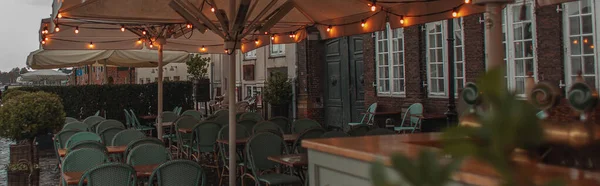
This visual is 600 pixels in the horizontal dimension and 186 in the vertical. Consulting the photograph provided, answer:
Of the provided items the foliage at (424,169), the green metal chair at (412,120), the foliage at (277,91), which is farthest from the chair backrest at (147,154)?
the foliage at (277,91)

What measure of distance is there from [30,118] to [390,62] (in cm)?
830

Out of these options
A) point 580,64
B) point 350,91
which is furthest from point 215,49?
point 580,64

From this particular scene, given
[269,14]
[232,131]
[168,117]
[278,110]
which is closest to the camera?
[232,131]

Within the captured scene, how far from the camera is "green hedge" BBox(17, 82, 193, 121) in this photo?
16.9 meters

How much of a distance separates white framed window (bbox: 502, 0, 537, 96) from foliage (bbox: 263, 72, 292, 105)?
341 inches

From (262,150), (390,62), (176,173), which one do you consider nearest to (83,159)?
(176,173)

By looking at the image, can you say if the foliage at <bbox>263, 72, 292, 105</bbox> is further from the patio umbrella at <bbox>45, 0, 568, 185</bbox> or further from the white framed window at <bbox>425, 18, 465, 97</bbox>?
the patio umbrella at <bbox>45, 0, 568, 185</bbox>

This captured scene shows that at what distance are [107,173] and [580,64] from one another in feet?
24.7

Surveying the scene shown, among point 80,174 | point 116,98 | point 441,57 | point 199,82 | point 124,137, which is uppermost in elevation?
point 441,57

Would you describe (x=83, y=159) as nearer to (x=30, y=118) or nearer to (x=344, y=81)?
(x=30, y=118)

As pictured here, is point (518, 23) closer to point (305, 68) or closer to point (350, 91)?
point (350, 91)

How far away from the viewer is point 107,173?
5.57 metres

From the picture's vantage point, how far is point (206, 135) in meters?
10.2

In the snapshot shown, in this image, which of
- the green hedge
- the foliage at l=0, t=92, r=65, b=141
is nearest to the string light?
the foliage at l=0, t=92, r=65, b=141
